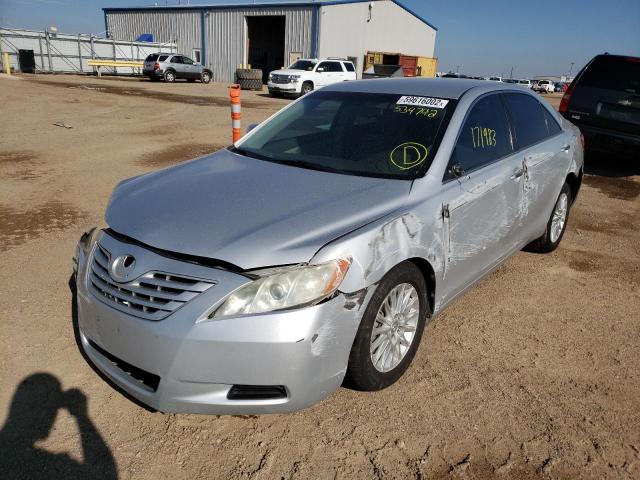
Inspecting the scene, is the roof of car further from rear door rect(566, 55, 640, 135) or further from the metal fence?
the metal fence

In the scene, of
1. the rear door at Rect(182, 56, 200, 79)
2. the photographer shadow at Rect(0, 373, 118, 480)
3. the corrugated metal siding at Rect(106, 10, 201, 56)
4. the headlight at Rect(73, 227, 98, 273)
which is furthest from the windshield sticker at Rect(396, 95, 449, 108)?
the corrugated metal siding at Rect(106, 10, 201, 56)

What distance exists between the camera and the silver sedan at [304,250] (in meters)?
2.19

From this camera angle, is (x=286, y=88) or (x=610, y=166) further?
(x=286, y=88)

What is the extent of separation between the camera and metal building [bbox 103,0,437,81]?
Answer: 3550 centimetres

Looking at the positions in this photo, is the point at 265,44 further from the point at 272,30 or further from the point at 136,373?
the point at 136,373

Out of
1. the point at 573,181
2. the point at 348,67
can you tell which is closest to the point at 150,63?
the point at 348,67

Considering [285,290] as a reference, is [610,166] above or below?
below

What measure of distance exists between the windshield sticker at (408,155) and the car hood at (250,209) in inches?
8.2

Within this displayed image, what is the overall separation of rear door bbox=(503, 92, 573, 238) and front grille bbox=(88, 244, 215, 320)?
2747 millimetres

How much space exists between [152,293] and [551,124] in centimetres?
395

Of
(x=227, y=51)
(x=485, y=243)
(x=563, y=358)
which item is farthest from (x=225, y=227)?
(x=227, y=51)

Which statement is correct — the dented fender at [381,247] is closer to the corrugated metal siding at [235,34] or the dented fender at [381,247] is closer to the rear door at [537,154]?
the rear door at [537,154]

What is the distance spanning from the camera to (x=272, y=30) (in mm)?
44281

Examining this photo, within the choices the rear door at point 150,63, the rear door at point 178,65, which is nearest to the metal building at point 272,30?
the rear door at point 178,65
